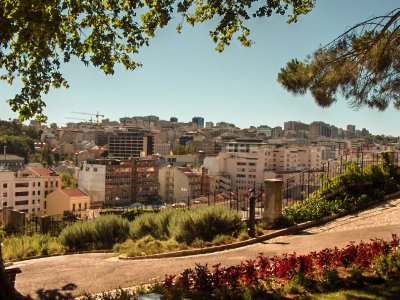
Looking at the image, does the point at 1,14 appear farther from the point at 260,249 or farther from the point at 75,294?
the point at 260,249

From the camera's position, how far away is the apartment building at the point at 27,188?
7525cm

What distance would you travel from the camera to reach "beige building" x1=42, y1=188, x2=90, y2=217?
202 ft

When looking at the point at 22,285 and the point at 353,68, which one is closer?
the point at 22,285

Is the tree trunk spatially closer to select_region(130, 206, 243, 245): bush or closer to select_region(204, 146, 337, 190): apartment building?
select_region(130, 206, 243, 245): bush

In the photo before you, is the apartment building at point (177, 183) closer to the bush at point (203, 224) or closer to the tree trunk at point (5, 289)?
the bush at point (203, 224)

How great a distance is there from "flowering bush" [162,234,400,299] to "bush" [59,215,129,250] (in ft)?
20.0

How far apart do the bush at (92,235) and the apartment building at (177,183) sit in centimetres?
7602

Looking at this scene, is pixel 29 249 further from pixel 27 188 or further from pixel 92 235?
pixel 27 188

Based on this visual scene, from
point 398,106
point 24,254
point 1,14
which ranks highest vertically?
point 1,14

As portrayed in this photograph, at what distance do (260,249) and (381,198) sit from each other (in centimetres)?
539

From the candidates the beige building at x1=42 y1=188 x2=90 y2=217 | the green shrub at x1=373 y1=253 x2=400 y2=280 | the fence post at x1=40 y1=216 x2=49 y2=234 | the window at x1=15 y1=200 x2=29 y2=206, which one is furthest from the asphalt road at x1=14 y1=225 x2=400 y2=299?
the window at x1=15 y1=200 x2=29 y2=206

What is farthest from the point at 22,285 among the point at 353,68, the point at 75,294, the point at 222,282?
the point at 353,68

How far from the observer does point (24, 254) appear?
1184 centimetres

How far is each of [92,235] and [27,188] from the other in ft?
232
